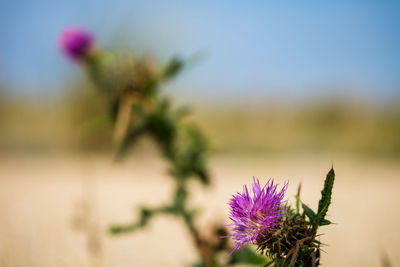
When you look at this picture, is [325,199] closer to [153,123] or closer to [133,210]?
[153,123]

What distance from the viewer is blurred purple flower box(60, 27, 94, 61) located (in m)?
2.39

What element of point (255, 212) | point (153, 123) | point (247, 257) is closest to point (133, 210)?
point (153, 123)

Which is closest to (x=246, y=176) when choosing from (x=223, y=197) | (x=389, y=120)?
(x=223, y=197)

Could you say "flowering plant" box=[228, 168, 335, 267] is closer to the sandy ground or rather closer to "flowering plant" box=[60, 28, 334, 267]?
"flowering plant" box=[60, 28, 334, 267]

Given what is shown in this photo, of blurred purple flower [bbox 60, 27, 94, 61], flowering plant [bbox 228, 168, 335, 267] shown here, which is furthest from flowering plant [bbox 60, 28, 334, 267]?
flowering plant [bbox 228, 168, 335, 267]

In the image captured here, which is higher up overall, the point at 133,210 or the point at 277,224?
the point at 133,210

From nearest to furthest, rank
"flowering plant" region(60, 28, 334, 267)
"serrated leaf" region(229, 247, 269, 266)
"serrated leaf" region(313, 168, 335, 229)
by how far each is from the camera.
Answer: "serrated leaf" region(313, 168, 335, 229)
"serrated leaf" region(229, 247, 269, 266)
"flowering plant" region(60, 28, 334, 267)

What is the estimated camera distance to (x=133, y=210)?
3682 mm

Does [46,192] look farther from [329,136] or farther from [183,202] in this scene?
[329,136]

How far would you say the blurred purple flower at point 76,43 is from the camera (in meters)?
2.39

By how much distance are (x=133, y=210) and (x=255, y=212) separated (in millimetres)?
2849

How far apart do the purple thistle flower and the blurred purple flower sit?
1.81m

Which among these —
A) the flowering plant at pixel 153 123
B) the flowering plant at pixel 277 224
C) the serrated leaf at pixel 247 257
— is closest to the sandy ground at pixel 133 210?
the flowering plant at pixel 153 123

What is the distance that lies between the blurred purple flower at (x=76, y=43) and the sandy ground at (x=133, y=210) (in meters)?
0.98
